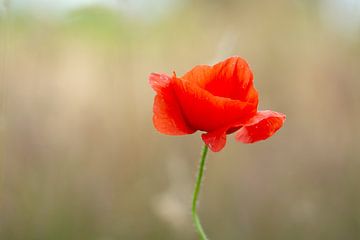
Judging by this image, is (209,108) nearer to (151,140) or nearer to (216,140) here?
(216,140)

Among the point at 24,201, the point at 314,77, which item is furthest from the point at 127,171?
the point at 314,77

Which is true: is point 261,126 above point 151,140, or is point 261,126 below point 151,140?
above

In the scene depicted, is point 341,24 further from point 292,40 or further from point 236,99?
point 236,99

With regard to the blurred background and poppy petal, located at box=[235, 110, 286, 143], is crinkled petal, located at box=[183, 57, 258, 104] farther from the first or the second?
the blurred background

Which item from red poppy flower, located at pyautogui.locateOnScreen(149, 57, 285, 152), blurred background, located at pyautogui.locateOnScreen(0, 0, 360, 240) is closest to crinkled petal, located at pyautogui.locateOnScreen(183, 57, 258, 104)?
red poppy flower, located at pyautogui.locateOnScreen(149, 57, 285, 152)

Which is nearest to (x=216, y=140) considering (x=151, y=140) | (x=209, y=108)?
(x=209, y=108)

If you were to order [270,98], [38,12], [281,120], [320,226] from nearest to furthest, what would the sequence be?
[281,120], [38,12], [320,226], [270,98]
